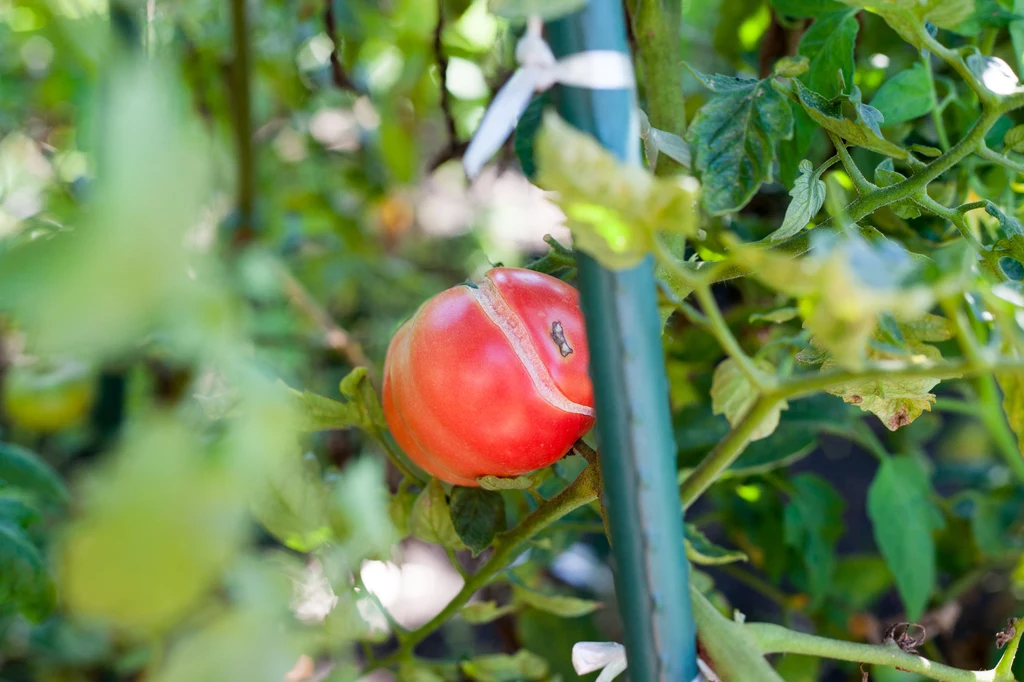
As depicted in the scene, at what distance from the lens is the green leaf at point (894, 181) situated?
1.45 feet

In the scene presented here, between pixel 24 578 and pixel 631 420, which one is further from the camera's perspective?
pixel 24 578

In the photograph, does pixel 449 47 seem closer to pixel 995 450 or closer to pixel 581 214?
pixel 581 214

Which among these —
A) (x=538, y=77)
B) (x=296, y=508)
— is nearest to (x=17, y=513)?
(x=296, y=508)

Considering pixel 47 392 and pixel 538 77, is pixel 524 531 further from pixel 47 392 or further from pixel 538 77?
pixel 47 392

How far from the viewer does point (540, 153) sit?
0.91 ft

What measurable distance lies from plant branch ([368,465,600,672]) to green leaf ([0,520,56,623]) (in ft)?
0.74

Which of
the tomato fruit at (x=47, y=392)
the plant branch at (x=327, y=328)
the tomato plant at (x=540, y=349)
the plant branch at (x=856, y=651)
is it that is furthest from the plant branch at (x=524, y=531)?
the tomato fruit at (x=47, y=392)

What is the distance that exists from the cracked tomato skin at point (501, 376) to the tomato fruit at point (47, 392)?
31.6 inches

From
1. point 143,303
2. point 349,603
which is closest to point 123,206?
point 143,303

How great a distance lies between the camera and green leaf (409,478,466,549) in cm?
51

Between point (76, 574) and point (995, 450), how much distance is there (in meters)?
1.45

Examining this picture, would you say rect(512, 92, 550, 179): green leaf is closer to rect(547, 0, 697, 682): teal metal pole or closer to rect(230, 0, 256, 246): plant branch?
rect(547, 0, 697, 682): teal metal pole

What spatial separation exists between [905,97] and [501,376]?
0.37 m

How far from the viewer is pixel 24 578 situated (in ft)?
1.74
